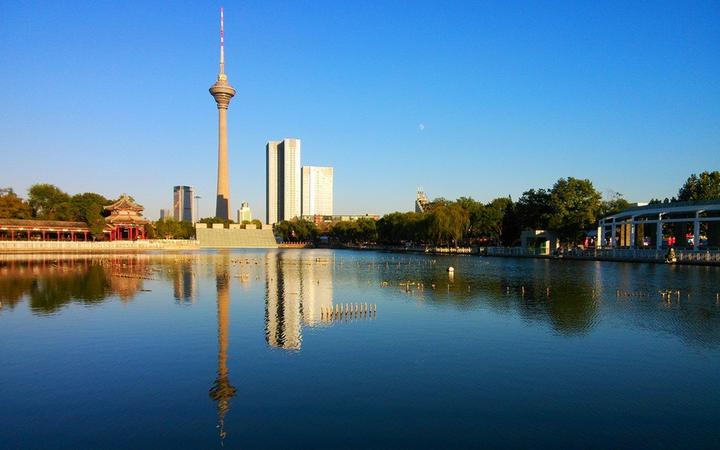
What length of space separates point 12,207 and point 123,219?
22.1 meters

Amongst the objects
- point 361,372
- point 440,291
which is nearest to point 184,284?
point 440,291

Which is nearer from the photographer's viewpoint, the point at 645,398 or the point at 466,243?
the point at 645,398

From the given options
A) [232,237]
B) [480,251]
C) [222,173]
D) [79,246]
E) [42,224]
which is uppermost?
[222,173]

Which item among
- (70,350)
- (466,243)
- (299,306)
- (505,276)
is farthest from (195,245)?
(70,350)

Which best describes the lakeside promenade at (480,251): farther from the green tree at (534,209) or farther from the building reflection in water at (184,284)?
the building reflection in water at (184,284)

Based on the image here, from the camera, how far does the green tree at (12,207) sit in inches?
4343

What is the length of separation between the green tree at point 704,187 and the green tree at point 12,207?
133 metres

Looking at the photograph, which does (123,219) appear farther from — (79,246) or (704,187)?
(704,187)

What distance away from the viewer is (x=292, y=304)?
34.2m

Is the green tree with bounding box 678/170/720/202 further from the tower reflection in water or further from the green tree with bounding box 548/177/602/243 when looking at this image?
the tower reflection in water

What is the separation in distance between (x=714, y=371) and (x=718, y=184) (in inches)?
3222

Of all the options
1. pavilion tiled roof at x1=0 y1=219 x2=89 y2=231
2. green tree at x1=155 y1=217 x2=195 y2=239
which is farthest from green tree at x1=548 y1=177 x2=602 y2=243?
green tree at x1=155 y1=217 x2=195 y2=239

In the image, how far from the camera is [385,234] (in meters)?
151

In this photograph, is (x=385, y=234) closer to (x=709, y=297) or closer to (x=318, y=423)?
(x=709, y=297)
